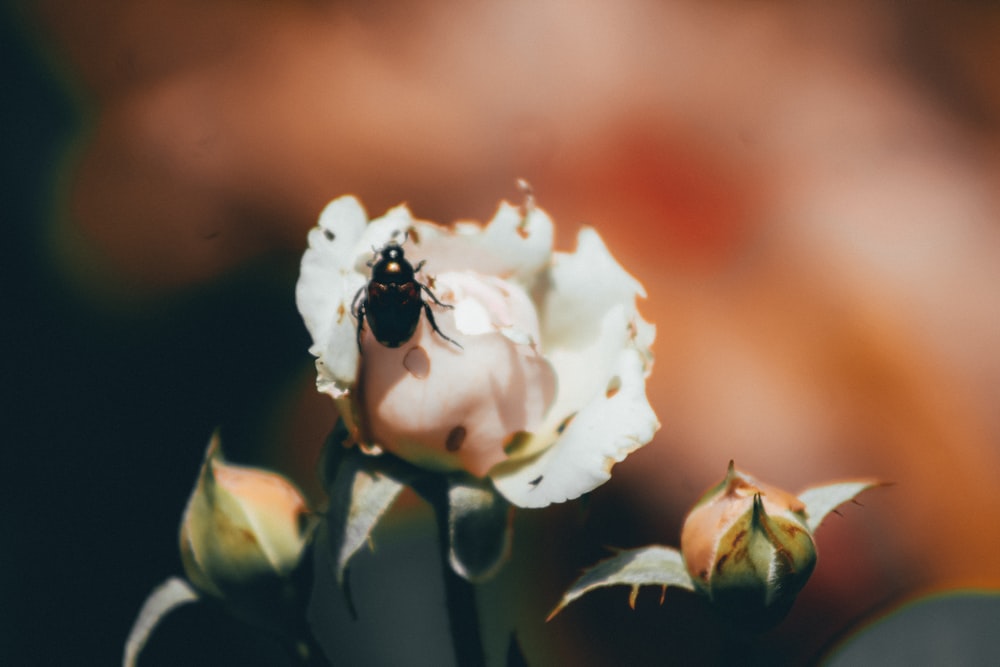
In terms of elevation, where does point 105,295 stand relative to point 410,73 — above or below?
below

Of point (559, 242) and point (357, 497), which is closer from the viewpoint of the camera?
point (357, 497)

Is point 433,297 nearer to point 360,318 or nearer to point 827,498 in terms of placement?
point 360,318

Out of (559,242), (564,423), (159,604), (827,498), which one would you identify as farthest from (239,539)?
(559,242)

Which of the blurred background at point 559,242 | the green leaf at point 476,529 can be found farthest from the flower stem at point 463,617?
the blurred background at point 559,242

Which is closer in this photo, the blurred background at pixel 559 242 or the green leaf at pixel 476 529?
the green leaf at pixel 476 529

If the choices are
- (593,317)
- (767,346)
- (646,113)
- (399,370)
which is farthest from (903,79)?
(399,370)

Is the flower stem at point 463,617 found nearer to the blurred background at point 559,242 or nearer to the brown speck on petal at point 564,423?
the brown speck on petal at point 564,423

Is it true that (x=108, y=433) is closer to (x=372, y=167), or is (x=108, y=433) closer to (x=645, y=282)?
(x=372, y=167)
